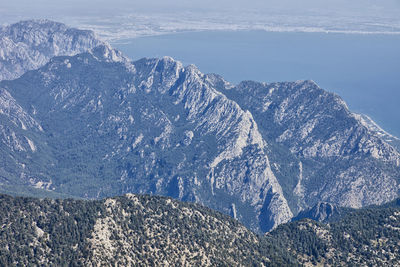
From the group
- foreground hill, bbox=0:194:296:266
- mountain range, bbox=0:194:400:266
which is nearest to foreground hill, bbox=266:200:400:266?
mountain range, bbox=0:194:400:266

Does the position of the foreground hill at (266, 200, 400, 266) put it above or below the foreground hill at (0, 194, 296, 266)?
below

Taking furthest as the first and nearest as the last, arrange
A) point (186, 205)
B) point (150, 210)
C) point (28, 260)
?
point (186, 205) → point (150, 210) → point (28, 260)

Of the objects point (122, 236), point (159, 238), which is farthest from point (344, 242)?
point (122, 236)

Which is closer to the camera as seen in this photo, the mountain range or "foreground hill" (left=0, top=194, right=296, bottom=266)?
"foreground hill" (left=0, top=194, right=296, bottom=266)

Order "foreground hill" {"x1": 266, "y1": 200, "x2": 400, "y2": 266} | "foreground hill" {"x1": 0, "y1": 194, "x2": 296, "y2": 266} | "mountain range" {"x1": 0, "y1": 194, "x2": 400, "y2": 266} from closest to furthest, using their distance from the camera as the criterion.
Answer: "foreground hill" {"x1": 0, "y1": 194, "x2": 296, "y2": 266} → "mountain range" {"x1": 0, "y1": 194, "x2": 400, "y2": 266} → "foreground hill" {"x1": 266, "y1": 200, "x2": 400, "y2": 266}

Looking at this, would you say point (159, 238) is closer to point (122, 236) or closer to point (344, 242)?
point (122, 236)

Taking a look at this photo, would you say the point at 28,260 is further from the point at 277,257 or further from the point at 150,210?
the point at 277,257

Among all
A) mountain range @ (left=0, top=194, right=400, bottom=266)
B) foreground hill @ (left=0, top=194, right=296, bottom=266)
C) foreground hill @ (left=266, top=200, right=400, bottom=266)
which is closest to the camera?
foreground hill @ (left=0, top=194, right=296, bottom=266)

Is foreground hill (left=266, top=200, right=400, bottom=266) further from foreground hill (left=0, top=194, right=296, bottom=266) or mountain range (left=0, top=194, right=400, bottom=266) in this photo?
foreground hill (left=0, top=194, right=296, bottom=266)

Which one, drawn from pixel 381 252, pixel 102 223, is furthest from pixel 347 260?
pixel 102 223
